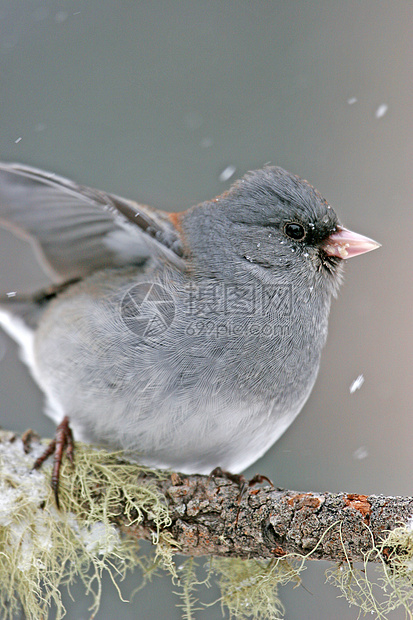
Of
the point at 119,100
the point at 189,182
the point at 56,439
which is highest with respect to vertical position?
the point at 119,100

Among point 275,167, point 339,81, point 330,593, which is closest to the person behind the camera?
point 275,167

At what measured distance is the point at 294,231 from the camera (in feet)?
7.56

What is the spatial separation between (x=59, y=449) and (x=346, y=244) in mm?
1427

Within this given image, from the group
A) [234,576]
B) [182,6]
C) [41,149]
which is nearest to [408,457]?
[234,576]

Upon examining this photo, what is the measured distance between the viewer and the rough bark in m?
1.55

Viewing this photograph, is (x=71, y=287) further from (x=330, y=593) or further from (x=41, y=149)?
(x=330, y=593)

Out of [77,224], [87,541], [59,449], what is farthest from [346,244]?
[87,541]

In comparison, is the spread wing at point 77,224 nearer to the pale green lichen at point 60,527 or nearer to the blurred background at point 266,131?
the pale green lichen at point 60,527

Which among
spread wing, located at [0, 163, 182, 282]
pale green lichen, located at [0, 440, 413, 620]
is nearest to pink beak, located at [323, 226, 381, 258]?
spread wing, located at [0, 163, 182, 282]

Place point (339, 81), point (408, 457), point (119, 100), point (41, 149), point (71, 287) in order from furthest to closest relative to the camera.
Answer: point (339, 81) → point (119, 100) → point (41, 149) → point (408, 457) → point (71, 287)

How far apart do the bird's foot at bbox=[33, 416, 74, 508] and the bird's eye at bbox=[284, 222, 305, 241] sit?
1213 millimetres

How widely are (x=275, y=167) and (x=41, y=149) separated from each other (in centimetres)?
221

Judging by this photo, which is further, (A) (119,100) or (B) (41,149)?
(A) (119,100)

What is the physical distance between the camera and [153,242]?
2.15 m
